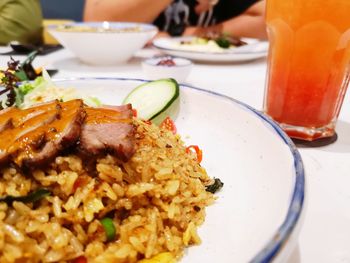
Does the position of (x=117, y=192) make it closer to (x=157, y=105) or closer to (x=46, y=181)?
(x=46, y=181)

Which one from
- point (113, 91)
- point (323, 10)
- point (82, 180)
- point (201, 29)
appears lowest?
point (201, 29)

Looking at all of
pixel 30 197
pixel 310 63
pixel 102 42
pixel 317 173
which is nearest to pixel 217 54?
pixel 102 42

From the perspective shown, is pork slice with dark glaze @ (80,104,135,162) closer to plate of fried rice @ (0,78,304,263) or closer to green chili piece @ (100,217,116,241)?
plate of fried rice @ (0,78,304,263)

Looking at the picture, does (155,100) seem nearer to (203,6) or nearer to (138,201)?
(138,201)

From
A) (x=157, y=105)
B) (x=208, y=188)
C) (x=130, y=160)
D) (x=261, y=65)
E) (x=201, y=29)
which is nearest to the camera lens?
(x=130, y=160)

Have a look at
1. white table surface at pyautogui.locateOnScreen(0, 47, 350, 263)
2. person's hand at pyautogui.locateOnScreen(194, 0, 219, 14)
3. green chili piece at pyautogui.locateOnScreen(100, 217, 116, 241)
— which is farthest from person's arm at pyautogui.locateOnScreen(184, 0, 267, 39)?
green chili piece at pyautogui.locateOnScreen(100, 217, 116, 241)

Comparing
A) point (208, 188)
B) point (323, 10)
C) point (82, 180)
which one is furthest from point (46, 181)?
point (323, 10)
